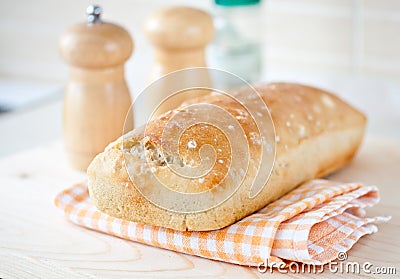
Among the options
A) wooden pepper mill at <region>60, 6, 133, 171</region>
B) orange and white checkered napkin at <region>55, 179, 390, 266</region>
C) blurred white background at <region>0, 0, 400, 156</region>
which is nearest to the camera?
orange and white checkered napkin at <region>55, 179, 390, 266</region>

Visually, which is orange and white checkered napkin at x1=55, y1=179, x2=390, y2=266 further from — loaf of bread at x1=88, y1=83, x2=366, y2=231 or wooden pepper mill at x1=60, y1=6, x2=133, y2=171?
wooden pepper mill at x1=60, y1=6, x2=133, y2=171

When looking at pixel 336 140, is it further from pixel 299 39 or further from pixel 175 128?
pixel 299 39

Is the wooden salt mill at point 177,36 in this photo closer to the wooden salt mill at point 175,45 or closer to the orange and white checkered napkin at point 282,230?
the wooden salt mill at point 175,45

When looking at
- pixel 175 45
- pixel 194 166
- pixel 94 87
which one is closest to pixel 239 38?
pixel 175 45

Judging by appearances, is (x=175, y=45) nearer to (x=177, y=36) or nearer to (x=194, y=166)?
(x=177, y=36)

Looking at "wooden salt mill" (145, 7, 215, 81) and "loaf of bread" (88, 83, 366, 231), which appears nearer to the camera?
"loaf of bread" (88, 83, 366, 231)

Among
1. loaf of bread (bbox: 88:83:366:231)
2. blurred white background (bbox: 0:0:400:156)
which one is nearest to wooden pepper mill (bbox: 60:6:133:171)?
loaf of bread (bbox: 88:83:366:231)

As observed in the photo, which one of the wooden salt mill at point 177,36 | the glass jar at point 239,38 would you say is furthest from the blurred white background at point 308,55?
the wooden salt mill at point 177,36
